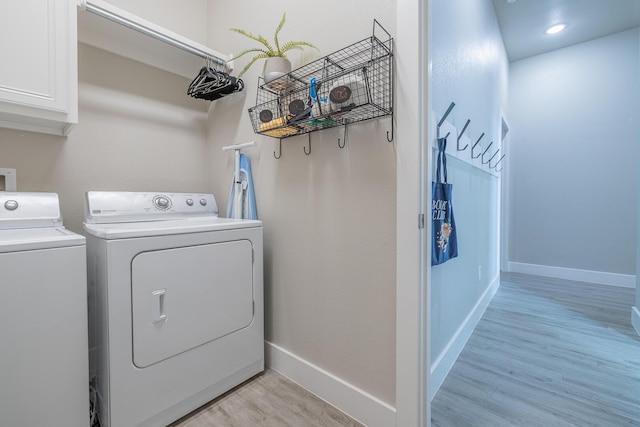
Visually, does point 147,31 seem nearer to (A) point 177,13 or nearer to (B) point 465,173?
(A) point 177,13

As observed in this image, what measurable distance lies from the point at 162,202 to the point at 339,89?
1172 mm

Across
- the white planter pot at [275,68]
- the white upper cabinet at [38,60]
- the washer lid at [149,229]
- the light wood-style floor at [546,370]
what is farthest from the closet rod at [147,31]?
the light wood-style floor at [546,370]

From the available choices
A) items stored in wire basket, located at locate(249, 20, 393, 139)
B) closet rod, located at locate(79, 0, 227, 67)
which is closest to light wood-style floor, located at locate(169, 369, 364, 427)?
items stored in wire basket, located at locate(249, 20, 393, 139)

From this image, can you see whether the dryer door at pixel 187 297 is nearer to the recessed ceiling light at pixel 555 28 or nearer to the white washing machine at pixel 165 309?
the white washing machine at pixel 165 309

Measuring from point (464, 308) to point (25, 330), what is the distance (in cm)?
225

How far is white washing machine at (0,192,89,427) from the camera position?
84cm

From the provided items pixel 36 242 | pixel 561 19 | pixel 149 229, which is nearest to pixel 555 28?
pixel 561 19

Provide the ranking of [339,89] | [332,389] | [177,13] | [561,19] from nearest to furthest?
[339,89], [332,389], [177,13], [561,19]

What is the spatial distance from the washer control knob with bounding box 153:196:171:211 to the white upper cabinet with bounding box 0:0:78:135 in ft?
1.65

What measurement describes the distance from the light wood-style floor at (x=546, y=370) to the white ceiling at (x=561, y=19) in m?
2.92

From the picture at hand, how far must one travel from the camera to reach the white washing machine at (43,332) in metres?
0.84

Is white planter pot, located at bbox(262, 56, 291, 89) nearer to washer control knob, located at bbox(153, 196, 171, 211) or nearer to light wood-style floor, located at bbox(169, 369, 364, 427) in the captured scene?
washer control knob, located at bbox(153, 196, 171, 211)

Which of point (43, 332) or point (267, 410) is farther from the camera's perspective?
point (267, 410)

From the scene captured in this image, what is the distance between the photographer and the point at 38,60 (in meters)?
1.16
